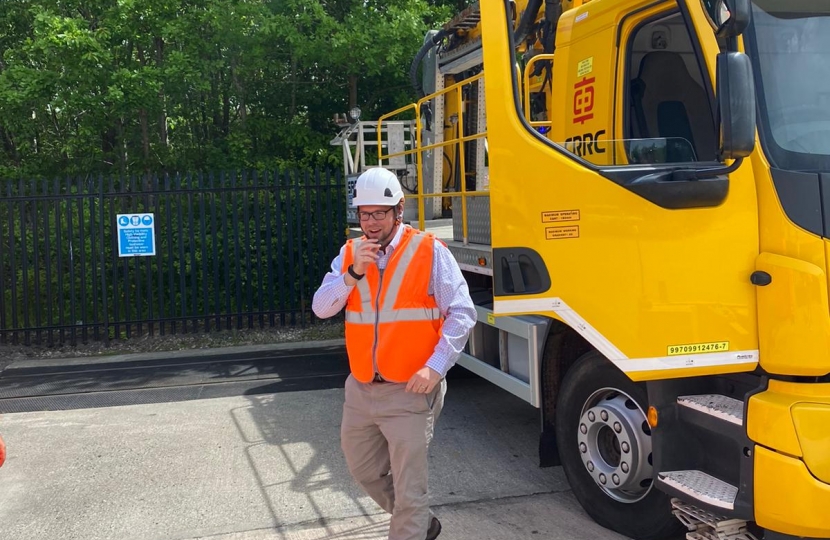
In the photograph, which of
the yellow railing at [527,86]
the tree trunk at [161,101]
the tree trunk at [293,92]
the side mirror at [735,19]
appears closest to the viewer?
the side mirror at [735,19]

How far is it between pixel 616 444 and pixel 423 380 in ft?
4.24

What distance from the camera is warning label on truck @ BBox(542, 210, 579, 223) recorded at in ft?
11.5

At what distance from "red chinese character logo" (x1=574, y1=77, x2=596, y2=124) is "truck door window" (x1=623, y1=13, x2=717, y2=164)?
1.00 ft

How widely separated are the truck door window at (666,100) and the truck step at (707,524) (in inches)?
61.4

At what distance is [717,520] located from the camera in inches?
127

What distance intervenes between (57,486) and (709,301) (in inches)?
165

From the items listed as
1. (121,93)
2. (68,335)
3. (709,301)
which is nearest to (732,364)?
(709,301)

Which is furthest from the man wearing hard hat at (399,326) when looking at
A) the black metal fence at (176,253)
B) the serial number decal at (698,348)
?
the black metal fence at (176,253)

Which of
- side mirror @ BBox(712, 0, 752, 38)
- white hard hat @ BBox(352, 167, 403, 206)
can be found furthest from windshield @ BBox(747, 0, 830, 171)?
Result: white hard hat @ BBox(352, 167, 403, 206)

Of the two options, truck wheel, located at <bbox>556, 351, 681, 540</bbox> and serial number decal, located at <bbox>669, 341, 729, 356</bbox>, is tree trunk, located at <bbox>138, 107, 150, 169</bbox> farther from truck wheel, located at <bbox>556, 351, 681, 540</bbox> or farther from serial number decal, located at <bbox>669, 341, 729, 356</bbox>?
serial number decal, located at <bbox>669, 341, 729, 356</bbox>

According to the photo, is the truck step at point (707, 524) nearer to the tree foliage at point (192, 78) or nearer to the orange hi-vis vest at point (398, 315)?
the orange hi-vis vest at point (398, 315)

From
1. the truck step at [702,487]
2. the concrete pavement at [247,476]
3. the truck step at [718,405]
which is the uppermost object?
the truck step at [718,405]

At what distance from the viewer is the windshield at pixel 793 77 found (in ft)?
10.2

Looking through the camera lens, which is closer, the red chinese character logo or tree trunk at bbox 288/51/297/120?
the red chinese character logo
